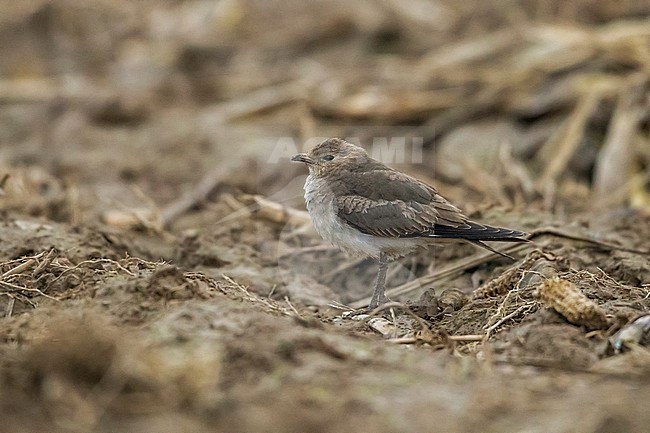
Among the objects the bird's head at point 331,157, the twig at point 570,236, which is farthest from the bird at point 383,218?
the twig at point 570,236

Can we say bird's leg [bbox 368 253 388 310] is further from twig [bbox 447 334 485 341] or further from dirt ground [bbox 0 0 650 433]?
twig [bbox 447 334 485 341]

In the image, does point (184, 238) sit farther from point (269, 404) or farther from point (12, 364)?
point (269, 404)

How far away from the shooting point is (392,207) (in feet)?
22.0

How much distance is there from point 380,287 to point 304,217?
1.57 metres

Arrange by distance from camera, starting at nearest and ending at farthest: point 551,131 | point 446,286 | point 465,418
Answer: point 465,418 < point 446,286 < point 551,131

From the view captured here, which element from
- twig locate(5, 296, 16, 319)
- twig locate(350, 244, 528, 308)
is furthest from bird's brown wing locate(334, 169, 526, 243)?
twig locate(5, 296, 16, 319)

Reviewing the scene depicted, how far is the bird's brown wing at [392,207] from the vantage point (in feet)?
21.7

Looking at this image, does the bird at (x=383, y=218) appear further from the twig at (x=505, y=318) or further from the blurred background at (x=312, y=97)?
the blurred background at (x=312, y=97)

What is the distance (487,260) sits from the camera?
7.17m

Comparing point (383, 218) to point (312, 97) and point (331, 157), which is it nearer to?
point (331, 157)

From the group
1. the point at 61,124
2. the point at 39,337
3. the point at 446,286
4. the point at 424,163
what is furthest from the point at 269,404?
the point at 61,124

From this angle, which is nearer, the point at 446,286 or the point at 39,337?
the point at 39,337

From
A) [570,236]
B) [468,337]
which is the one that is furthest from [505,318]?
[570,236]

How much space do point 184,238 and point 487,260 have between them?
7.98 ft
